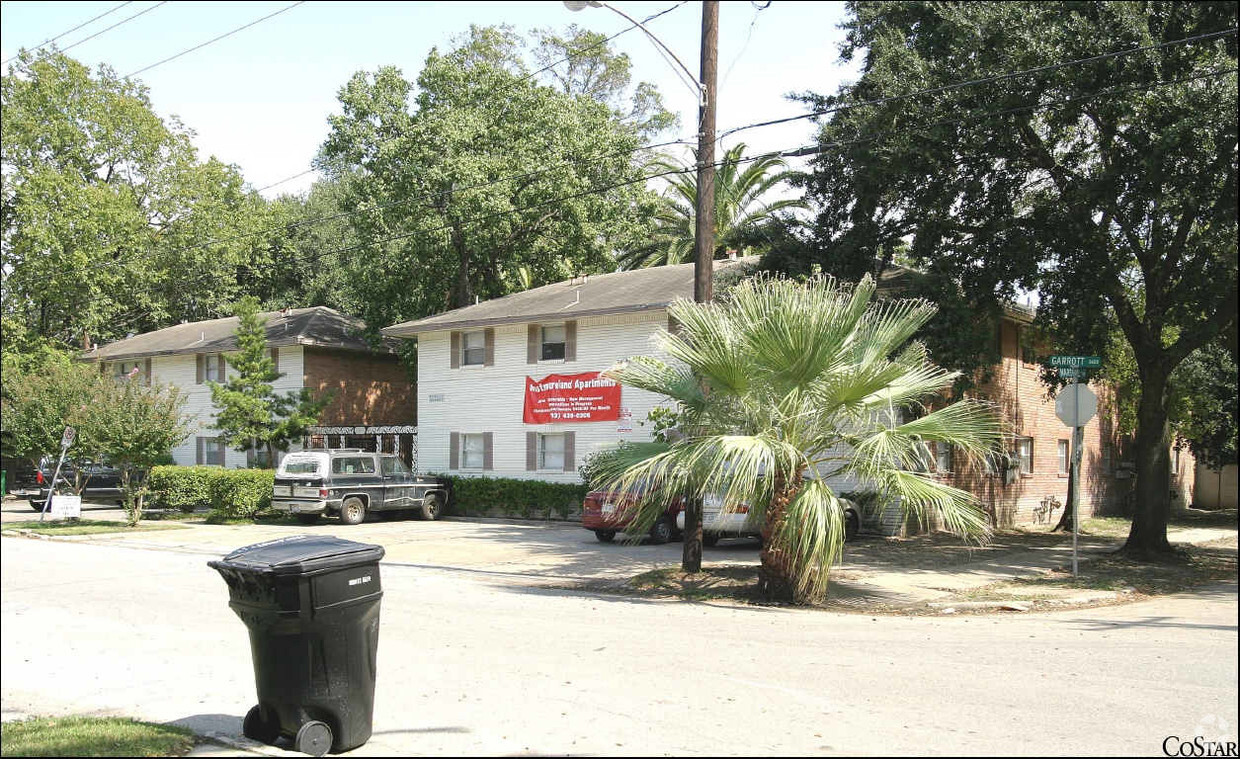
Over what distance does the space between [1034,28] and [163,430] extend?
67.9 feet

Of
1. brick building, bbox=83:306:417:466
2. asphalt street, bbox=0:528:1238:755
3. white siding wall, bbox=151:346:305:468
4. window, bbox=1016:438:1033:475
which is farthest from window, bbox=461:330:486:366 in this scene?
asphalt street, bbox=0:528:1238:755

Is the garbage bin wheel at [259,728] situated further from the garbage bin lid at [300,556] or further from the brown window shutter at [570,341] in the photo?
the brown window shutter at [570,341]

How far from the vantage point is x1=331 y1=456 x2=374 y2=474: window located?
26.0m

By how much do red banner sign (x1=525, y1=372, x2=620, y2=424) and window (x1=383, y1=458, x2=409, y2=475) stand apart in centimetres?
379

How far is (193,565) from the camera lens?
56.1 ft

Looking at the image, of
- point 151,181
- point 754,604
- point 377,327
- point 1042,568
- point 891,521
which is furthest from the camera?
point 151,181

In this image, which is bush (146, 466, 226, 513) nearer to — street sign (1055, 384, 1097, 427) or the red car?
the red car

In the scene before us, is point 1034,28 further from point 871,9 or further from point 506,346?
point 506,346

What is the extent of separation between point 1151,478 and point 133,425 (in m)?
22.2

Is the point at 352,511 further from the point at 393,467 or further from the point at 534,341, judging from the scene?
the point at 534,341

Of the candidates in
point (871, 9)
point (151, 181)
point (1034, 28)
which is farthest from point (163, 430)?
point (151, 181)

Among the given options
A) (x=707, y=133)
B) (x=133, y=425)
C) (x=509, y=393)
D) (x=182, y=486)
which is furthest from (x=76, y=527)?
(x=707, y=133)

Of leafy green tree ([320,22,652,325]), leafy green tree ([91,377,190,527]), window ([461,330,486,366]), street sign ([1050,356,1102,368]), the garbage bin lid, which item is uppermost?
leafy green tree ([320,22,652,325])

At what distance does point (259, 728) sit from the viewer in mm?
6387
